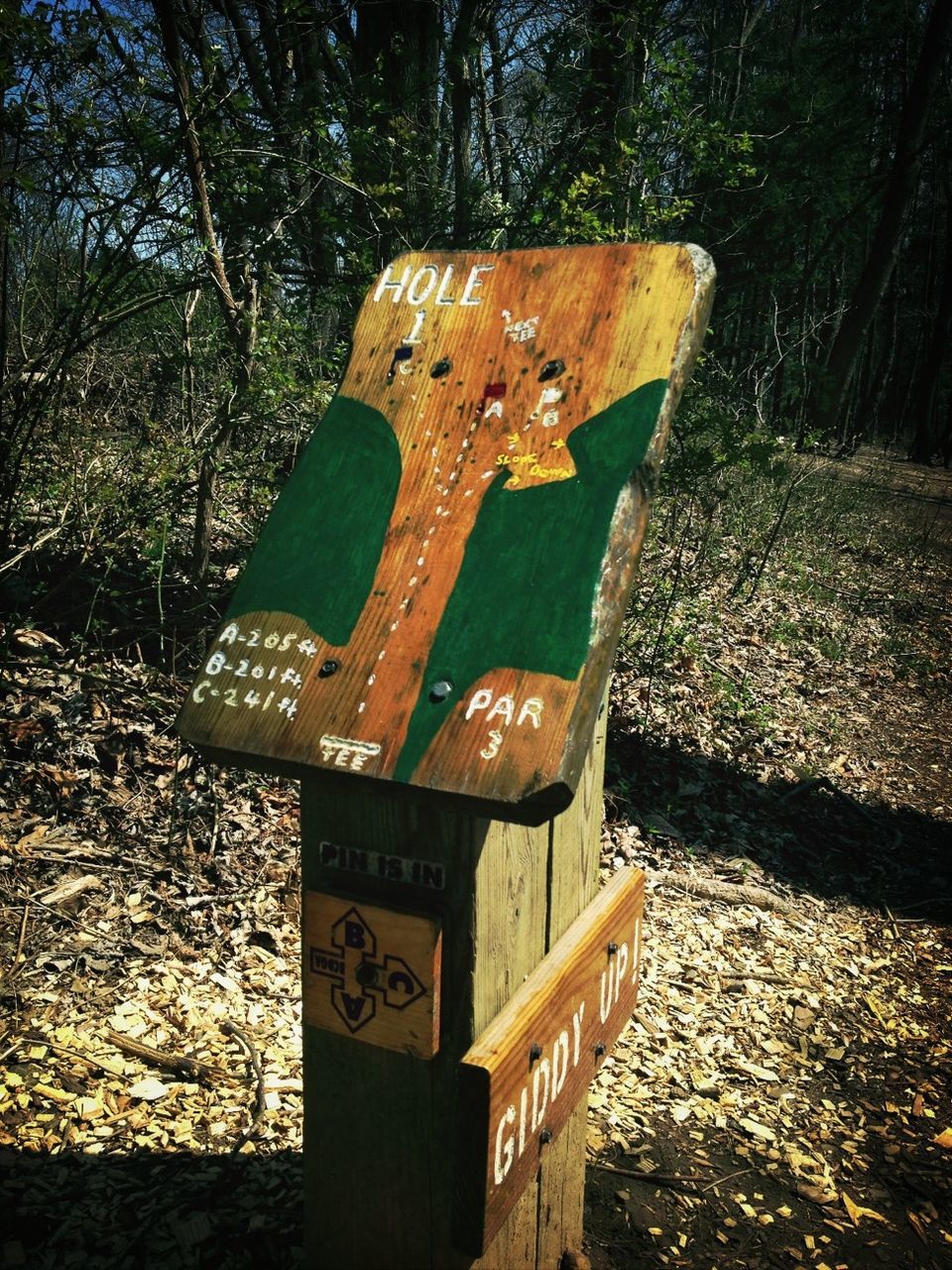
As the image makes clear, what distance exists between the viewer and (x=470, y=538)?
149 cm

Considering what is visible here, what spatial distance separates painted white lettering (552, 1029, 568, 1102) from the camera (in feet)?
5.72

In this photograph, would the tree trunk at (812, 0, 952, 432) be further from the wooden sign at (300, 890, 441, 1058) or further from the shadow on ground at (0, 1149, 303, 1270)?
the wooden sign at (300, 890, 441, 1058)

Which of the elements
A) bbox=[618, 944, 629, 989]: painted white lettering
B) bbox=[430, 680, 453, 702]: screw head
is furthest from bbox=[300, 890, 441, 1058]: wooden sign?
bbox=[618, 944, 629, 989]: painted white lettering

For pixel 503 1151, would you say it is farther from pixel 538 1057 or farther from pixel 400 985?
pixel 400 985

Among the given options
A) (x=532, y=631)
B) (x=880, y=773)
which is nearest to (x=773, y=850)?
(x=880, y=773)

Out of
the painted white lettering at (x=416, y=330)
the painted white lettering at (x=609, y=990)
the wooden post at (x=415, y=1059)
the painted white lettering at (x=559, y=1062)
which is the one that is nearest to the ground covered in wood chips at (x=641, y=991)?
the wooden post at (x=415, y=1059)

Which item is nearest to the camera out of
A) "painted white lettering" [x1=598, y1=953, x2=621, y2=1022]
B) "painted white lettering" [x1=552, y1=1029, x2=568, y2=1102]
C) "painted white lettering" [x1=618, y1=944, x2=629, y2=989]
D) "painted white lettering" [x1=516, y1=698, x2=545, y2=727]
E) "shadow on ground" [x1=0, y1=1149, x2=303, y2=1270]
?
"painted white lettering" [x1=516, y1=698, x2=545, y2=727]

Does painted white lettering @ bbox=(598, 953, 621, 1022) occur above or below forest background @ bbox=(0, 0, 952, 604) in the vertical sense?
below

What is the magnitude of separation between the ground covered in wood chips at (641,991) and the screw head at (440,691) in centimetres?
191

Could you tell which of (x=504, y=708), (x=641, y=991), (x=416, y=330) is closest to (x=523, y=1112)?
(x=504, y=708)

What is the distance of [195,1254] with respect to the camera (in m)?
2.40

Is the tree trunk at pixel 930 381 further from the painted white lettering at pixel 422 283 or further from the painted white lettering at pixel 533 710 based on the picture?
the painted white lettering at pixel 533 710

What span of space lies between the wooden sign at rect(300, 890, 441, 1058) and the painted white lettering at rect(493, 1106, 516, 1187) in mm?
163

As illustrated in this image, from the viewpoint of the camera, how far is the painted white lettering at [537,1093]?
5.46 feet
